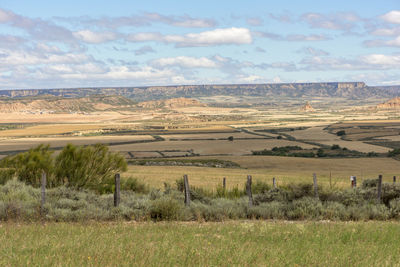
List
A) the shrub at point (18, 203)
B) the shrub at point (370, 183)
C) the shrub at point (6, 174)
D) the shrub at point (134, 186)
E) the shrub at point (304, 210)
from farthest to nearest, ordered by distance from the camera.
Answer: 1. the shrub at point (134, 186)
2. the shrub at point (6, 174)
3. the shrub at point (370, 183)
4. the shrub at point (304, 210)
5. the shrub at point (18, 203)

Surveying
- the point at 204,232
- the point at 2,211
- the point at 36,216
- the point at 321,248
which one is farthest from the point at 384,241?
the point at 2,211

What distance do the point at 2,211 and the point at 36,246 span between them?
526cm

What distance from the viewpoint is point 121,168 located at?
22.2 m

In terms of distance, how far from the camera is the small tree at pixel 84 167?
20.2m

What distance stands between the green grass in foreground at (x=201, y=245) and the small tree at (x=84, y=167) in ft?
27.2

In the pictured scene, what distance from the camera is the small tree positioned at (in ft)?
66.4

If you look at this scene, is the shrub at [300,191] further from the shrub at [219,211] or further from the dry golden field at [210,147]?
the dry golden field at [210,147]

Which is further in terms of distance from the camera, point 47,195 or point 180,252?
point 47,195

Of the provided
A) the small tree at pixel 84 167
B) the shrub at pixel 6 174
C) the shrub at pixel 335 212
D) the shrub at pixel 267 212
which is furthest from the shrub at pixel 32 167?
the shrub at pixel 335 212

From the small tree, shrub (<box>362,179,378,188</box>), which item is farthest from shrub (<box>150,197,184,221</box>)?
shrub (<box>362,179,378,188</box>)

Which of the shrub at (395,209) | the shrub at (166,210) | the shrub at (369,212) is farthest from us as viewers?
the shrub at (395,209)

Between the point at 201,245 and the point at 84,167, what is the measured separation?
41.1 feet

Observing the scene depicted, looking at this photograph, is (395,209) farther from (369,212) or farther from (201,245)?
(201,245)

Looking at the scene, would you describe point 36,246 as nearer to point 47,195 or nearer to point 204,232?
point 204,232
